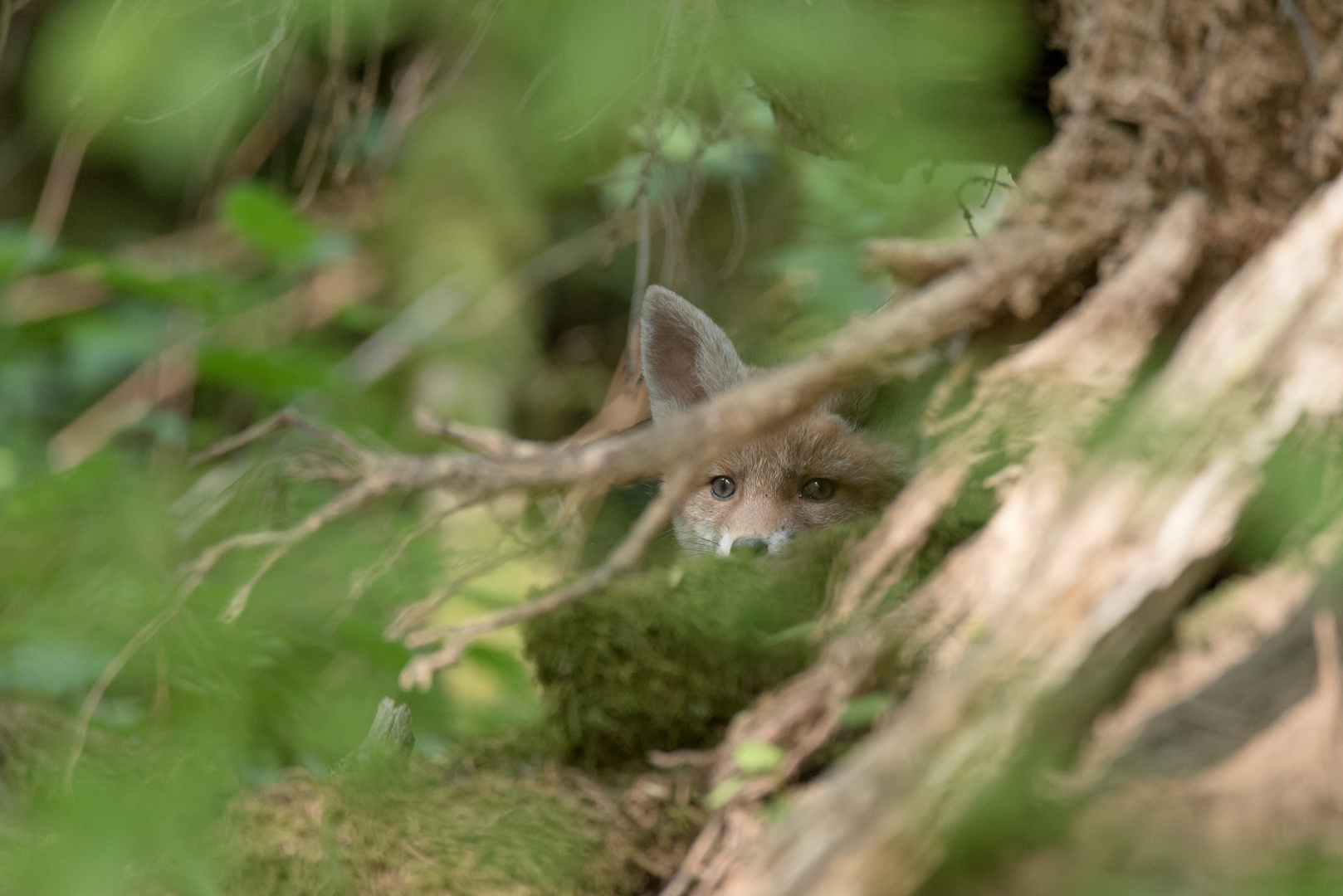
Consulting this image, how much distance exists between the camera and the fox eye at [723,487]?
4242mm

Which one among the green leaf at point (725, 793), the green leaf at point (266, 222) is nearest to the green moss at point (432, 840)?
the green leaf at point (725, 793)

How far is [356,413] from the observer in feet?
19.5

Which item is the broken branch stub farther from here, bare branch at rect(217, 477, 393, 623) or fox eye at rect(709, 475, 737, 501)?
fox eye at rect(709, 475, 737, 501)

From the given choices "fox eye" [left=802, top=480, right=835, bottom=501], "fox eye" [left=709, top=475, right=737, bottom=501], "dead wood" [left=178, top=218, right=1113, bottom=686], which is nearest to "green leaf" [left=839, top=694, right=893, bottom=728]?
"dead wood" [left=178, top=218, right=1113, bottom=686]

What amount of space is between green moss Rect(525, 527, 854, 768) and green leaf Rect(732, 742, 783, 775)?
10.9 inches

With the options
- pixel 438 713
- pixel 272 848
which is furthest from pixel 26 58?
pixel 272 848

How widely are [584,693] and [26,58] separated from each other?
719 cm

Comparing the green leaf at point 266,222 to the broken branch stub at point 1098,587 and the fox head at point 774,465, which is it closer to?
the fox head at point 774,465

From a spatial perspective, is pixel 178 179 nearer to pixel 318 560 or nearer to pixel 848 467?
pixel 318 560

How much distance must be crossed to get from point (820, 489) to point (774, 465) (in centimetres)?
21

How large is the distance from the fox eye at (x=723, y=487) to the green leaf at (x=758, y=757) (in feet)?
7.29

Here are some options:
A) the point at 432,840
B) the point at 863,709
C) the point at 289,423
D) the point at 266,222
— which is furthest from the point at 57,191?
the point at 863,709

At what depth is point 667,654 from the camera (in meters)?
2.37

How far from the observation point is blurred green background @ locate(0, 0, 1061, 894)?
2400 mm
